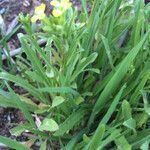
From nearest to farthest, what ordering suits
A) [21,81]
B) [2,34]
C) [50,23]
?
[50,23]
[21,81]
[2,34]

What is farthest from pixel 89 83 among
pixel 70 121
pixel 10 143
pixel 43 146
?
pixel 10 143

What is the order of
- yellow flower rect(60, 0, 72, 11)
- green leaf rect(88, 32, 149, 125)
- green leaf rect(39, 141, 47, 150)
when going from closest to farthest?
yellow flower rect(60, 0, 72, 11) → green leaf rect(88, 32, 149, 125) → green leaf rect(39, 141, 47, 150)

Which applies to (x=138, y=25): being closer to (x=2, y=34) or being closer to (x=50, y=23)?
(x=50, y=23)

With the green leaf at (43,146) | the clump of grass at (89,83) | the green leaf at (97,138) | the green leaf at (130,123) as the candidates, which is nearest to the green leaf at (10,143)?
the clump of grass at (89,83)

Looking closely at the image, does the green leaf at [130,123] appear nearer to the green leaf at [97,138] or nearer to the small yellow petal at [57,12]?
the green leaf at [97,138]

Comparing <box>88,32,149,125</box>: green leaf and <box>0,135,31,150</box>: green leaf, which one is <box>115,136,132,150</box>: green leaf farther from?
<box>0,135,31,150</box>: green leaf

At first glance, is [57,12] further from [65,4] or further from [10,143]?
[10,143]

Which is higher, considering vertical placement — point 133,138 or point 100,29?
point 100,29

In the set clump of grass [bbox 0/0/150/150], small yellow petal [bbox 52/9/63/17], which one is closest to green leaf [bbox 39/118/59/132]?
clump of grass [bbox 0/0/150/150]

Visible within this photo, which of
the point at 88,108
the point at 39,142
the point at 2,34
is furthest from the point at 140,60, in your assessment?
the point at 2,34
